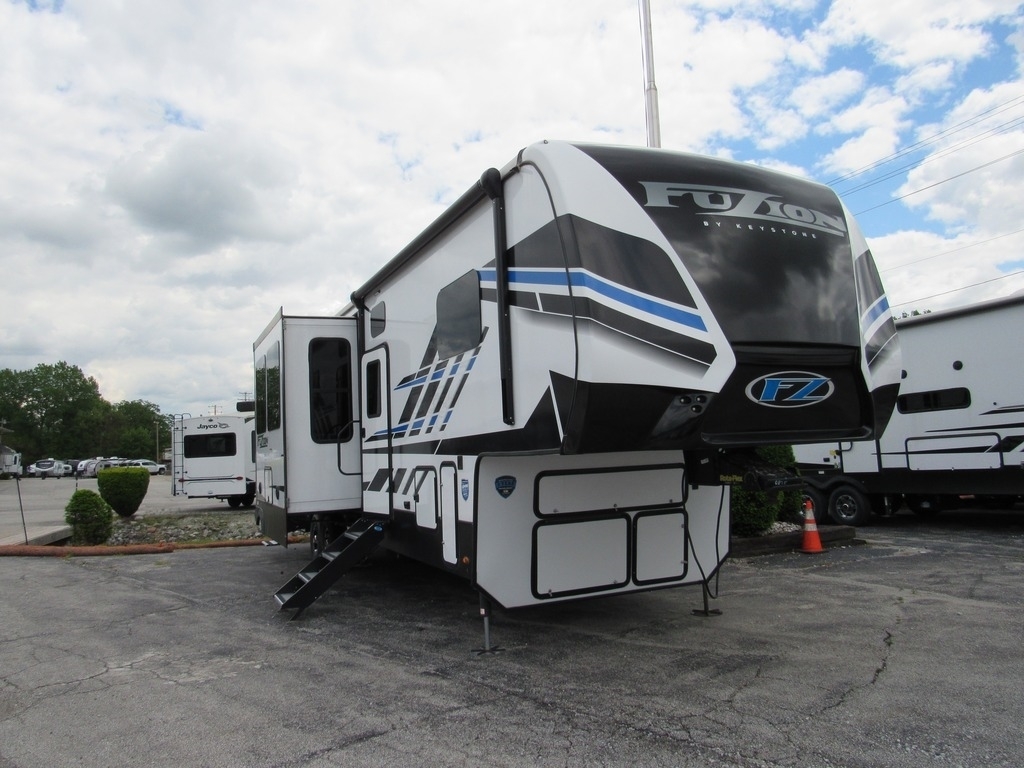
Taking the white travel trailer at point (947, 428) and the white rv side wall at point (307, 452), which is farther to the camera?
the white travel trailer at point (947, 428)

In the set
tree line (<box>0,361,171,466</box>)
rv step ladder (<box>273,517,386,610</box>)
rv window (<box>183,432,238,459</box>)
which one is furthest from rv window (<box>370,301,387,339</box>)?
tree line (<box>0,361,171,466</box>)

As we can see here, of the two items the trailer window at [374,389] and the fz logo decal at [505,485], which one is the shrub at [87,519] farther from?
the fz logo decal at [505,485]

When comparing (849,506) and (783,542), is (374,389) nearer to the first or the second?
(783,542)

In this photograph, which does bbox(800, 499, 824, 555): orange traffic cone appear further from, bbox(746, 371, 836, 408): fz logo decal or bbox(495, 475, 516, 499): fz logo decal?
bbox(495, 475, 516, 499): fz logo decal

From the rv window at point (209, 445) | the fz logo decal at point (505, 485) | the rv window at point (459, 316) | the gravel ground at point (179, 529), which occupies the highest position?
the rv window at point (459, 316)

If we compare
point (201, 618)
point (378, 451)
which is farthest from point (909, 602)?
A: point (201, 618)

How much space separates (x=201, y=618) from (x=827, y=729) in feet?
16.9

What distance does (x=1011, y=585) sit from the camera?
22.2 feet

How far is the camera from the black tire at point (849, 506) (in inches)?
447

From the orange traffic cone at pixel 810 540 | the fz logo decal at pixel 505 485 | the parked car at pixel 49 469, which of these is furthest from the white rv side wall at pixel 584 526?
the parked car at pixel 49 469

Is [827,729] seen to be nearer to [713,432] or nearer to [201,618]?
[713,432]

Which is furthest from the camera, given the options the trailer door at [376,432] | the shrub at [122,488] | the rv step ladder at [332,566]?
the shrub at [122,488]

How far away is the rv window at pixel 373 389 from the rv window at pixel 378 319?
279 millimetres

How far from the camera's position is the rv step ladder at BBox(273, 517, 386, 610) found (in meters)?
6.05
